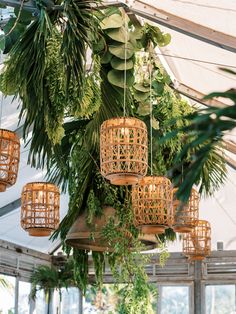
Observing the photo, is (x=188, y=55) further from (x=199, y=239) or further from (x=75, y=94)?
(x=199, y=239)

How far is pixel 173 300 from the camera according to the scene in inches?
418

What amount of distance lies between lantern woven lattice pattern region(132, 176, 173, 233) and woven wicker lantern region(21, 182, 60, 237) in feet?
2.73

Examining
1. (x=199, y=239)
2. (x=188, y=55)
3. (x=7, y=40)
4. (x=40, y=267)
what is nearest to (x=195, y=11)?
(x=188, y=55)

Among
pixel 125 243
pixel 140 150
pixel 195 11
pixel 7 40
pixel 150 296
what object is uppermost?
pixel 195 11

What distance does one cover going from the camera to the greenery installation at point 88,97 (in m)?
3.48

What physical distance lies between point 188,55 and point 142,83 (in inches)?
18.1

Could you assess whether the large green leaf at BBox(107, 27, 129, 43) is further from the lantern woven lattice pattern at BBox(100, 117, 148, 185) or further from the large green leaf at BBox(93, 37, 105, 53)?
the lantern woven lattice pattern at BBox(100, 117, 148, 185)

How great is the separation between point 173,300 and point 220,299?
0.73 metres

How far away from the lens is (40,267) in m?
10.8

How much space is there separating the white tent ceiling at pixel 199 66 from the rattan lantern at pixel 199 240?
2.88 feet

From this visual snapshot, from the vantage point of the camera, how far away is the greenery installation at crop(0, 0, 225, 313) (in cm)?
348

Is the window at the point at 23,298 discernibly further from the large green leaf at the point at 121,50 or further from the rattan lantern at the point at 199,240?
the large green leaf at the point at 121,50

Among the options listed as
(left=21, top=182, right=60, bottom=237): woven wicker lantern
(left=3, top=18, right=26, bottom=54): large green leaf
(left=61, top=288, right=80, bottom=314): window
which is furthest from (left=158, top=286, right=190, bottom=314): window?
(left=3, top=18, right=26, bottom=54): large green leaf

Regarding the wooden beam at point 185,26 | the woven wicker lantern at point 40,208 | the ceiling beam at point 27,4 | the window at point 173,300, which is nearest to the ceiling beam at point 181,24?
the wooden beam at point 185,26
